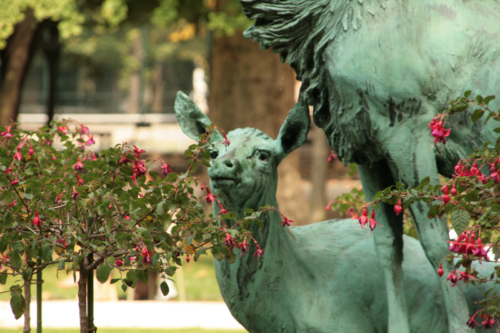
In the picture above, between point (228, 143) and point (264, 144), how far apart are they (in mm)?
265

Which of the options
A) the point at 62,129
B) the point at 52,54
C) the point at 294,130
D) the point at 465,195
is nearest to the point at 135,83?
the point at 52,54

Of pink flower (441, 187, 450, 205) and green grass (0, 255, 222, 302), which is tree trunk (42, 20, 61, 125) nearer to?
green grass (0, 255, 222, 302)

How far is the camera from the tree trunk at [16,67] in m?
A: 13.2

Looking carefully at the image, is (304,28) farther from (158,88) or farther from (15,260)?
(158,88)

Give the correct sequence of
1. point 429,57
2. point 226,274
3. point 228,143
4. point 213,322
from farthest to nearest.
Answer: point 213,322
point 226,274
point 228,143
point 429,57

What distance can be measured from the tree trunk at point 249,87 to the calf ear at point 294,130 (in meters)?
6.44

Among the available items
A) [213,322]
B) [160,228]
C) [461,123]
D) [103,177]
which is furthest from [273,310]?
[213,322]

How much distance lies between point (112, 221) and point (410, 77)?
5.07 ft

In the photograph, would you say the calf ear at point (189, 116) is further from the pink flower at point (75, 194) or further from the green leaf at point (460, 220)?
the green leaf at point (460, 220)

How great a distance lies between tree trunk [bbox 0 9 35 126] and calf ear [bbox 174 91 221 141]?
33.4ft

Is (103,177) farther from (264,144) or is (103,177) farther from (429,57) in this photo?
(429,57)

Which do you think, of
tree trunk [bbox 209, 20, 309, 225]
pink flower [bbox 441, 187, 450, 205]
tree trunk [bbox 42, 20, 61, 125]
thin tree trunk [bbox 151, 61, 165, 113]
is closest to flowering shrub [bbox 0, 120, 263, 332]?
pink flower [bbox 441, 187, 450, 205]

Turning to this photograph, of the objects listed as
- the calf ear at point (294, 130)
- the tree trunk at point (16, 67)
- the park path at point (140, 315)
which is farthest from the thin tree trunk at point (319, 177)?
the calf ear at point (294, 130)

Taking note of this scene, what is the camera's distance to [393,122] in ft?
10.4
